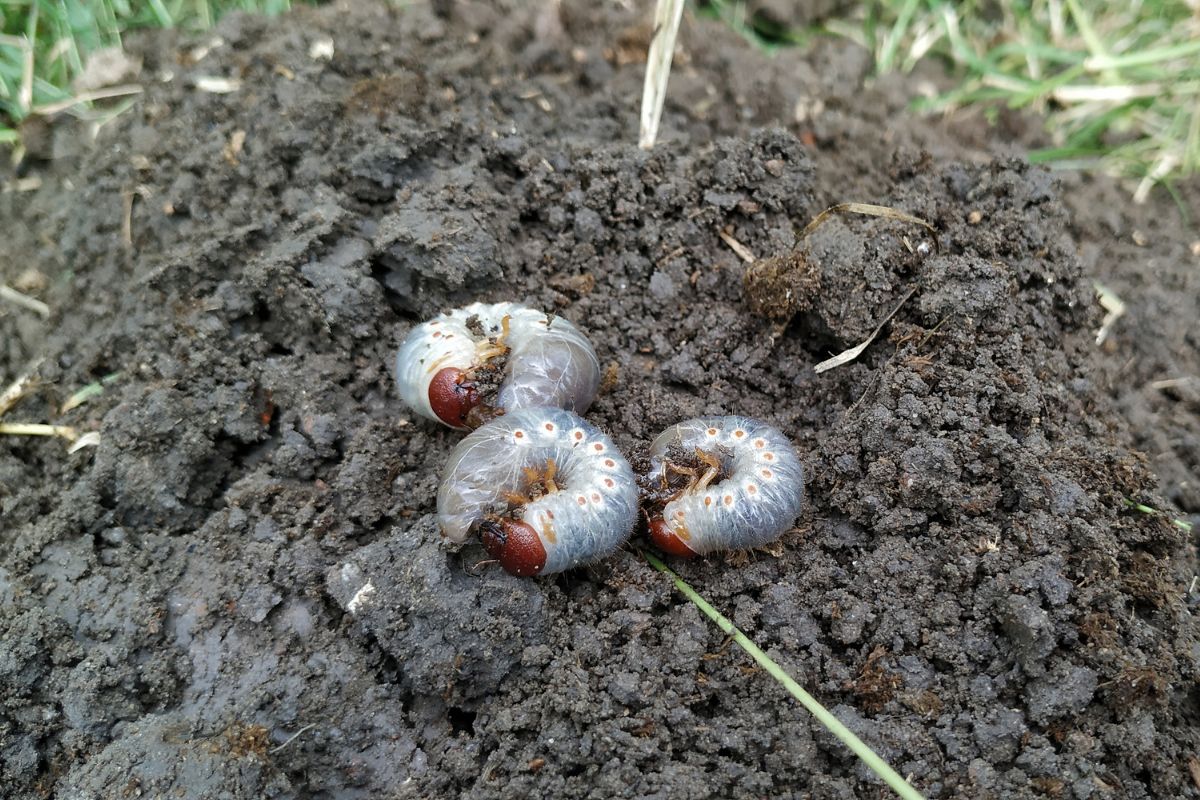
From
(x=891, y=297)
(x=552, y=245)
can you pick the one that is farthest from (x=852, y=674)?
(x=552, y=245)

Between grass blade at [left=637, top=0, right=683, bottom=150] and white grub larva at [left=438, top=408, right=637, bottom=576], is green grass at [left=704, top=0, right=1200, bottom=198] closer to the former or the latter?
grass blade at [left=637, top=0, right=683, bottom=150]

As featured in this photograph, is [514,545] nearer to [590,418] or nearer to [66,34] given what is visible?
[590,418]

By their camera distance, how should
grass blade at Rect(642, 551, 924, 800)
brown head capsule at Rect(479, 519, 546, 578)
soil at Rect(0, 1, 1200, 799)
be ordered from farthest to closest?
brown head capsule at Rect(479, 519, 546, 578), soil at Rect(0, 1, 1200, 799), grass blade at Rect(642, 551, 924, 800)

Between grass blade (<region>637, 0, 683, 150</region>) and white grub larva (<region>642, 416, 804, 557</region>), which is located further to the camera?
grass blade (<region>637, 0, 683, 150</region>)

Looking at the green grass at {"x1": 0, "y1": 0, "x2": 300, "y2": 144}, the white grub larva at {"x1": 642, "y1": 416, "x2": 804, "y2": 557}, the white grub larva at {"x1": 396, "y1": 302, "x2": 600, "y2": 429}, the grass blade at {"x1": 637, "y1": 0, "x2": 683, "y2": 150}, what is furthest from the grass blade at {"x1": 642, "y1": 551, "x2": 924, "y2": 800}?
the green grass at {"x1": 0, "y1": 0, "x2": 300, "y2": 144}

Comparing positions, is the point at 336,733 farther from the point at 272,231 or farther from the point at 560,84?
the point at 560,84

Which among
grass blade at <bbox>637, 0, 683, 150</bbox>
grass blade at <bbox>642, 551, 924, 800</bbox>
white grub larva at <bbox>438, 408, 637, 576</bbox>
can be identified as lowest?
grass blade at <bbox>642, 551, 924, 800</bbox>
